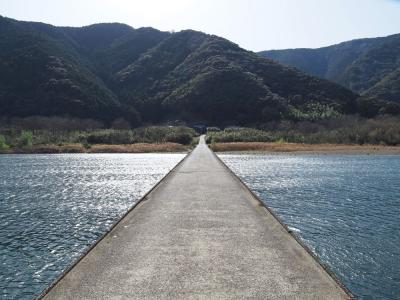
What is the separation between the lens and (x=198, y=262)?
10.5 metres

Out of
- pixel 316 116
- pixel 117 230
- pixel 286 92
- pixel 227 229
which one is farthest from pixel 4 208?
pixel 286 92

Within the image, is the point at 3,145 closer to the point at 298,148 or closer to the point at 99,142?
the point at 99,142

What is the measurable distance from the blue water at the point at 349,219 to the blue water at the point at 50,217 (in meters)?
8.29

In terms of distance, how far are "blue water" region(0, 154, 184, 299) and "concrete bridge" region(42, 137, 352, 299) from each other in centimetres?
202

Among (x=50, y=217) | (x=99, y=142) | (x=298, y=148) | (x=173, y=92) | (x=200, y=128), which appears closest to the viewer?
(x=50, y=217)

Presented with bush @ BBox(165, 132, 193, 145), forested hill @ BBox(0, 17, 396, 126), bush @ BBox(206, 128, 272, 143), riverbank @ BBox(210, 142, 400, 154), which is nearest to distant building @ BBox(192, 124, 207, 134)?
forested hill @ BBox(0, 17, 396, 126)

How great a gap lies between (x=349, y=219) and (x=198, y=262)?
11339mm

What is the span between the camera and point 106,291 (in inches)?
347

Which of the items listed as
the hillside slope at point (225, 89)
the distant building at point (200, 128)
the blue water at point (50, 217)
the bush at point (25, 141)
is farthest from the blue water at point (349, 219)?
the hillside slope at point (225, 89)

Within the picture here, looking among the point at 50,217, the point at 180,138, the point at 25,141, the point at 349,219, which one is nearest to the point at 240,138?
the point at 180,138

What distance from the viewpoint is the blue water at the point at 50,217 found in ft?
41.8

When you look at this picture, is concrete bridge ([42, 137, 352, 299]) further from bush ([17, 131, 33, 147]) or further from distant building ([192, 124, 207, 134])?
distant building ([192, 124, 207, 134])

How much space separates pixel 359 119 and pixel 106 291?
122 metres

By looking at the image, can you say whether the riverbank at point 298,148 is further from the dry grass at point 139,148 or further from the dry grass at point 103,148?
the dry grass at point 103,148
